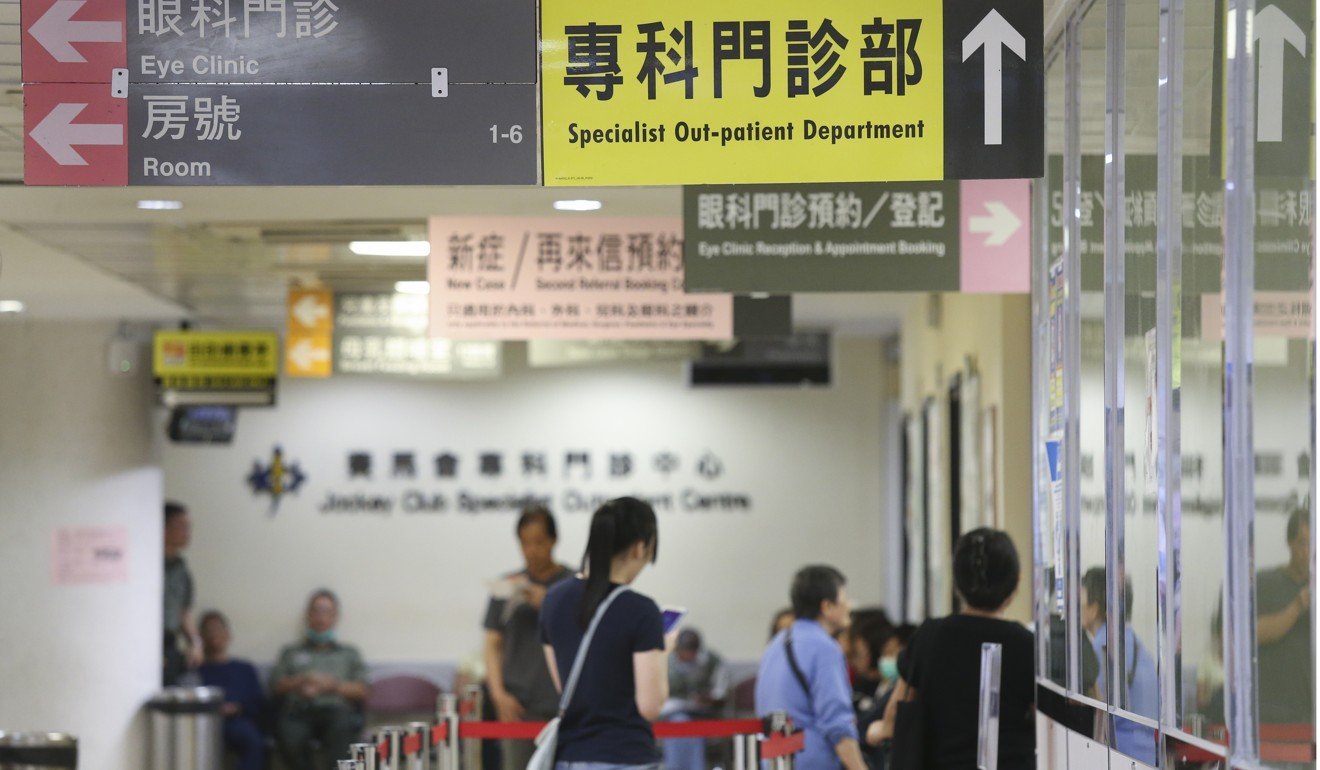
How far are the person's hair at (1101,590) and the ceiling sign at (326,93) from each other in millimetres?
1636

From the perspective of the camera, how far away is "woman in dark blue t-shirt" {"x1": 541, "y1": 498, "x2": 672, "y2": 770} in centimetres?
454

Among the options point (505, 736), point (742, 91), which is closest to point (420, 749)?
point (505, 736)

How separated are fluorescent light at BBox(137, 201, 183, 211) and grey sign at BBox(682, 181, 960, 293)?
2483mm

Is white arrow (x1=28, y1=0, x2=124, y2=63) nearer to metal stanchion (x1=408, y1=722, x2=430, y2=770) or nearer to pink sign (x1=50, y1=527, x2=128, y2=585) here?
metal stanchion (x1=408, y1=722, x2=430, y2=770)

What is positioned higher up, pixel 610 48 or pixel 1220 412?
pixel 610 48

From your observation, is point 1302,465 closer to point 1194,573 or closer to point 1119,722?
point 1194,573

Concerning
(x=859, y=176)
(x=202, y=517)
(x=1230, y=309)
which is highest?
(x=859, y=176)

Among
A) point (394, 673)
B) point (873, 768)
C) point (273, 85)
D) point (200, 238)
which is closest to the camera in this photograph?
point (273, 85)

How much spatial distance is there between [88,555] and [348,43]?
781cm

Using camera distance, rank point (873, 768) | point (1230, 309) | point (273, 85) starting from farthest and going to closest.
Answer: point (873, 768), point (273, 85), point (1230, 309)

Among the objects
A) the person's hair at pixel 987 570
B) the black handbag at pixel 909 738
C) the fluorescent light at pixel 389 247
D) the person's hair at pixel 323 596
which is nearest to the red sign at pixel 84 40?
the person's hair at pixel 987 570

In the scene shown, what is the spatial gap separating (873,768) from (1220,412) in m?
4.61

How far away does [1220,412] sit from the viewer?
10.1ft

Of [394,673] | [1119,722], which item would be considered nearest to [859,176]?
[1119,722]
